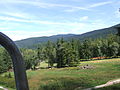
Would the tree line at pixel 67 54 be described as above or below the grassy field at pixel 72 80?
above

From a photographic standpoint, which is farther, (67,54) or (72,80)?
(67,54)

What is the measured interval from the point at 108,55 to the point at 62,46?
1196 inches

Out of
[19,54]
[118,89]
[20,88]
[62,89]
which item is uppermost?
[19,54]

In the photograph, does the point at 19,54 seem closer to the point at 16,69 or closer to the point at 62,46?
the point at 16,69

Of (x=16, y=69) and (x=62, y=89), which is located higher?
(x=16, y=69)

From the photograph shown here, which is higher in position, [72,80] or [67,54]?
[67,54]

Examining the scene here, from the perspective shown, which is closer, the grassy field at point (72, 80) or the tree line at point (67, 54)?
the grassy field at point (72, 80)

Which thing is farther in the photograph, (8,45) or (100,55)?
(100,55)

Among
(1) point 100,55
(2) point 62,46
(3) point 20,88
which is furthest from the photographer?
(1) point 100,55

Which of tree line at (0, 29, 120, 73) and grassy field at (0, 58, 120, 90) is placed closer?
grassy field at (0, 58, 120, 90)

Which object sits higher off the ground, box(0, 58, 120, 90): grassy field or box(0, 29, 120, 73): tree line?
box(0, 29, 120, 73): tree line

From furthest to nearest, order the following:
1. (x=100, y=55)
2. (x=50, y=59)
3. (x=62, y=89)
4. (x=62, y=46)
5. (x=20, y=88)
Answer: (x=100, y=55), (x=50, y=59), (x=62, y=46), (x=62, y=89), (x=20, y=88)

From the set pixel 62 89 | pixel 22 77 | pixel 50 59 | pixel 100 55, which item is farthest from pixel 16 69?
pixel 100 55

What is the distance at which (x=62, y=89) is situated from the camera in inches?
850
